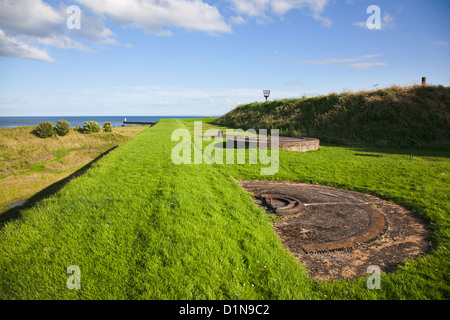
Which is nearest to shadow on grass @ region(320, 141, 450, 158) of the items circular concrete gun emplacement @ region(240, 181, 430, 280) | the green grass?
the green grass

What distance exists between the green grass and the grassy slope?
1249cm

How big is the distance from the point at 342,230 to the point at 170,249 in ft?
12.5

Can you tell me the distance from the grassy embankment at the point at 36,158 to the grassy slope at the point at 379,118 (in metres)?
22.0

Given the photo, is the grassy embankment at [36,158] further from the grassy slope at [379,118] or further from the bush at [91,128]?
the grassy slope at [379,118]

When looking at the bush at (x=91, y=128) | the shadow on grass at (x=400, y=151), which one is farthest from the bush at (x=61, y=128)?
the shadow on grass at (x=400, y=151)

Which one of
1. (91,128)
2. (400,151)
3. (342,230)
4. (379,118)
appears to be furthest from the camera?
(91,128)

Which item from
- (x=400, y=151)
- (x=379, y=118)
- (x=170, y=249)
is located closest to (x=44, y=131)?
(x=170, y=249)

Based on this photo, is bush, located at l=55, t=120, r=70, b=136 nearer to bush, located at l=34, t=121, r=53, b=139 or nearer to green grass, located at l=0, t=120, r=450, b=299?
bush, located at l=34, t=121, r=53, b=139

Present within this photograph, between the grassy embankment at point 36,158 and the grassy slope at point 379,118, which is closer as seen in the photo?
the grassy slope at point 379,118

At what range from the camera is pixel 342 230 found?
5.59 meters

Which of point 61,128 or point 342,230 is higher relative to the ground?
point 61,128

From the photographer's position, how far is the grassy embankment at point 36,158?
62.8 ft

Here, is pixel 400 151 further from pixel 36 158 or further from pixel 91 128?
pixel 91 128

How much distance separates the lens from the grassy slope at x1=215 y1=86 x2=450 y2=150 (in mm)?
18219
